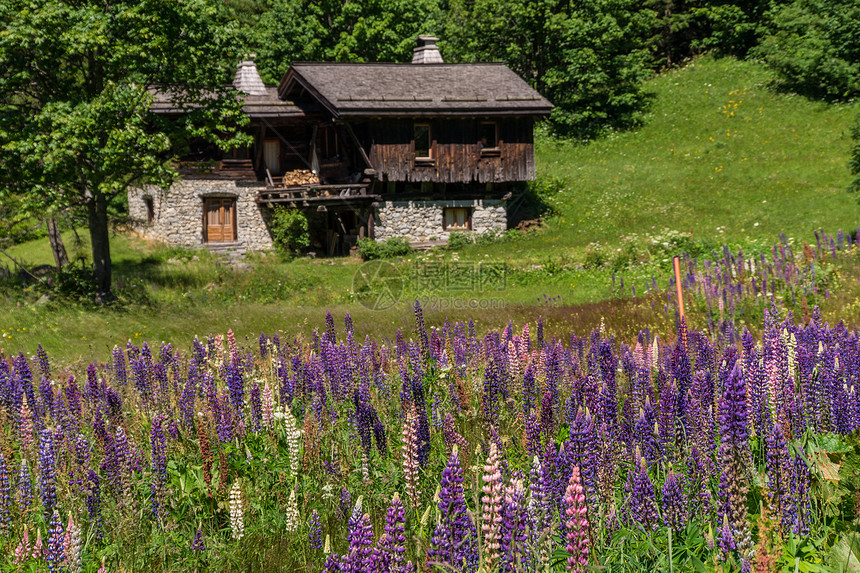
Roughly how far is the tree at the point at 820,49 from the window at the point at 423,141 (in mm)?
20606

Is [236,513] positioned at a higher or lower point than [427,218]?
lower

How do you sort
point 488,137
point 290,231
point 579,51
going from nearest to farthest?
point 290,231 < point 488,137 < point 579,51

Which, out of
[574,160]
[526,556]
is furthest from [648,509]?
[574,160]

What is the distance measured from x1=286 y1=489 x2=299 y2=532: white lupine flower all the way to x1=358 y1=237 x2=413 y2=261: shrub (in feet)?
89.8

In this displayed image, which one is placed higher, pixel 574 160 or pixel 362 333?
pixel 574 160

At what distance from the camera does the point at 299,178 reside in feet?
118

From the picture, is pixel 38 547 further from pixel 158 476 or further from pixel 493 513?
pixel 493 513

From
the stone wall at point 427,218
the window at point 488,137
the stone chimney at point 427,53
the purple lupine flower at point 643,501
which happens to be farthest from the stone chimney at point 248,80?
the purple lupine flower at point 643,501

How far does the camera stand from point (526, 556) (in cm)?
322

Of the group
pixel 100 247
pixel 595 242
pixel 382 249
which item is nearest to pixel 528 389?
pixel 100 247

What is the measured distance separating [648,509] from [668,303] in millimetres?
11736

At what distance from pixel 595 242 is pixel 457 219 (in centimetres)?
707

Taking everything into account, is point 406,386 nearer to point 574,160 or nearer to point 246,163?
point 246,163

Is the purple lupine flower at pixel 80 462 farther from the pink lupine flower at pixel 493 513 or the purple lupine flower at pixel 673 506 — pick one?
the purple lupine flower at pixel 673 506
